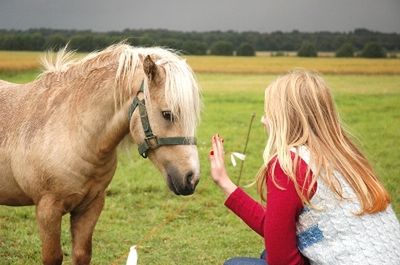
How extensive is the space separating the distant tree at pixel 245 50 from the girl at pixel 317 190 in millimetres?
12932

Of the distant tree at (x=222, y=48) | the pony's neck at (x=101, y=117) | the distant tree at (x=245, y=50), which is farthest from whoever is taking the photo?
the distant tree at (x=245, y=50)

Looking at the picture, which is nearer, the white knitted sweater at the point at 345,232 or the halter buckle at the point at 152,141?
the white knitted sweater at the point at 345,232

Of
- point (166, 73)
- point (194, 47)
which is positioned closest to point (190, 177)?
point (166, 73)

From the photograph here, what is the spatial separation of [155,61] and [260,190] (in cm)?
105

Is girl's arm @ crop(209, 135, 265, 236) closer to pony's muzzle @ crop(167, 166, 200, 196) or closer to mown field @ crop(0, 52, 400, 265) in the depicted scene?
pony's muzzle @ crop(167, 166, 200, 196)

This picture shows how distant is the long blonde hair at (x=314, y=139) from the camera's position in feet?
6.69

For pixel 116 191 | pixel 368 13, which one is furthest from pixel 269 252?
pixel 368 13

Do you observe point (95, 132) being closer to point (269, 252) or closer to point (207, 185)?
point (269, 252)

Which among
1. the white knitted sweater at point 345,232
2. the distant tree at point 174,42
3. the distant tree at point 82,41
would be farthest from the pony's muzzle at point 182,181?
the distant tree at point 174,42

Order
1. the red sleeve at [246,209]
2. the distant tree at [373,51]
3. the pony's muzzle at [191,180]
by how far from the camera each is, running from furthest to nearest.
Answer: the distant tree at [373,51] < the pony's muzzle at [191,180] < the red sleeve at [246,209]

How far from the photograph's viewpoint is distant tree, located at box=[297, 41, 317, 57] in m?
13.8

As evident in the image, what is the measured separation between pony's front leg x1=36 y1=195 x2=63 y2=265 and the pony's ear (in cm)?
99

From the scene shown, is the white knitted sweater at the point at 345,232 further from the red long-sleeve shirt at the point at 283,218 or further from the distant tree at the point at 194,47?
the distant tree at the point at 194,47

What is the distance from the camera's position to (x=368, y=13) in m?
11.7
